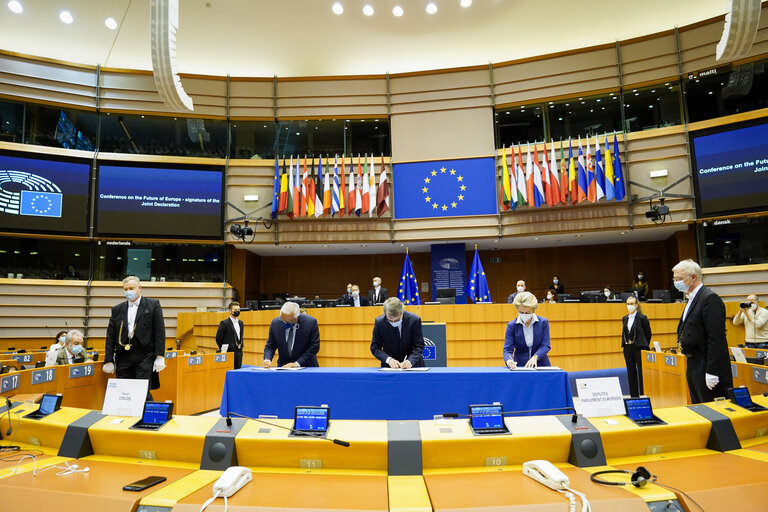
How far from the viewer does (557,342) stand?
8312mm

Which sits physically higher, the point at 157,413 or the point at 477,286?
the point at 477,286

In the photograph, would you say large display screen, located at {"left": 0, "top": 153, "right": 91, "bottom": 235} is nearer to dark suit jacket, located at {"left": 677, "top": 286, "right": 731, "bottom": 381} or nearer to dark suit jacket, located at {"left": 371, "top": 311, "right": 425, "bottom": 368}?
dark suit jacket, located at {"left": 371, "top": 311, "right": 425, "bottom": 368}

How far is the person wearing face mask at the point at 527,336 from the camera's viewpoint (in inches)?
160

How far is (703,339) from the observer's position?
3402mm

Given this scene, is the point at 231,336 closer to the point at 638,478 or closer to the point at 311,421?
the point at 311,421

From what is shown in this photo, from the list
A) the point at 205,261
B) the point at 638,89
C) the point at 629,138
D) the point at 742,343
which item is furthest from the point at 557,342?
the point at 205,261

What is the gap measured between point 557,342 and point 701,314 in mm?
5130

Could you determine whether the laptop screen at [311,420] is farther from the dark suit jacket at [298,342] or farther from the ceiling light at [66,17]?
the ceiling light at [66,17]

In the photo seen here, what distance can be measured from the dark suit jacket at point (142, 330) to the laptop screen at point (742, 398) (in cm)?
435

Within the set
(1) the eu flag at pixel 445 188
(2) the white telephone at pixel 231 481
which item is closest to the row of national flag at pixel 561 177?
(1) the eu flag at pixel 445 188

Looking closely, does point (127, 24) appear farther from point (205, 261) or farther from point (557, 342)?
point (557, 342)

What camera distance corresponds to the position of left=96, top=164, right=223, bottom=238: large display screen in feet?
39.2

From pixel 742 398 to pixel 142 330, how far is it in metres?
4.57

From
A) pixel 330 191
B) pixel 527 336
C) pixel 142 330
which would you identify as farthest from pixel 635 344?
pixel 330 191
